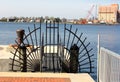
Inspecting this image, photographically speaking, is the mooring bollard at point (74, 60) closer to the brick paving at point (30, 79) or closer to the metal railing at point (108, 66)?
the brick paving at point (30, 79)

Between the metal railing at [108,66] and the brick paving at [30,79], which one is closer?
the metal railing at [108,66]

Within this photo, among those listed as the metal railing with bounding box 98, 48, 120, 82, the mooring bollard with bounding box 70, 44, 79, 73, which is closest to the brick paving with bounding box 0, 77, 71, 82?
the metal railing with bounding box 98, 48, 120, 82

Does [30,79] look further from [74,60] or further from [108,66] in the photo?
[74,60]

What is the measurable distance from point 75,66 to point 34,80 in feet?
9.54

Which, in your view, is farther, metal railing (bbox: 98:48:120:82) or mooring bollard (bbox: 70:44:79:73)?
mooring bollard (bbox: 70:44:79:73)

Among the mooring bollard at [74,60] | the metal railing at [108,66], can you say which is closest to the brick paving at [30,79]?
the metal railing at [108,66]

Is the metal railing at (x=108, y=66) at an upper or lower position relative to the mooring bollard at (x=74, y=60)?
upper

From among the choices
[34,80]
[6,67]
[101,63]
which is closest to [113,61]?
[101,63]

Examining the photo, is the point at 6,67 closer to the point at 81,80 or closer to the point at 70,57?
the point at 70,57

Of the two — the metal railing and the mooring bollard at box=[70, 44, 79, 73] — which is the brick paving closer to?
the metal railing

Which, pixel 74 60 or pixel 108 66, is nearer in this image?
pixel 108 66

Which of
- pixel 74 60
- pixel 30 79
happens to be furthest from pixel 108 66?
pixel 74 60

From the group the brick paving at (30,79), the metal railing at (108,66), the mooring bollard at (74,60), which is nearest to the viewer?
the metal railing at (108,66)

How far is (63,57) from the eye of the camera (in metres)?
13.7
